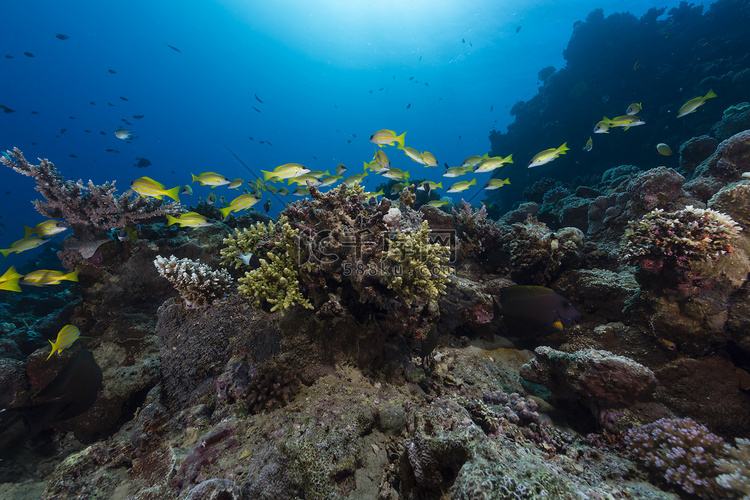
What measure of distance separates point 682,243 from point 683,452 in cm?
239

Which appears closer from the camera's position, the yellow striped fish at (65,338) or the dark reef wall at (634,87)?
the yellow striped fish at (65,338)

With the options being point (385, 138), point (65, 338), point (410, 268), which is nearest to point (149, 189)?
point (65, 338)

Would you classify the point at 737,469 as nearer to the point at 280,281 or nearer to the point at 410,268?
the point at 410,268

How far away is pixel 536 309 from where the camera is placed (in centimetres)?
345

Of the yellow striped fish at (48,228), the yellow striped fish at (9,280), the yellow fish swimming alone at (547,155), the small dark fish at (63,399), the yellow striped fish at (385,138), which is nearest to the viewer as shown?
the yellow striped fish at (9,280)

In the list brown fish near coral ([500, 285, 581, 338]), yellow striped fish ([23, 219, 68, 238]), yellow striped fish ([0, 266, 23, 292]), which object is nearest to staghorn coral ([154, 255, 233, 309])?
yellow striped fish ([0, 266, 23, 292])

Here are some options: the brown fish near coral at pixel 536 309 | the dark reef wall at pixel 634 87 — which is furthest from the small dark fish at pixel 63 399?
the dark reef wall at pixel 634 87

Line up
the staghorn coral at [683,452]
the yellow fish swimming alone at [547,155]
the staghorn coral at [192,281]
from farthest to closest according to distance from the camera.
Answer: the yellow fish swimming alone at [547,155] → the staghorn coral at [192,281] → the staghorn coral at [683,452]

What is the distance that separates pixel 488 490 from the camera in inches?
60.6

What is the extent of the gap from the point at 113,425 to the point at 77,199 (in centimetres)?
389

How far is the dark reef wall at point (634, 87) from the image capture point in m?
16.8

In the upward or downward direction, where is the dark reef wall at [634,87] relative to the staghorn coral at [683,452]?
upward

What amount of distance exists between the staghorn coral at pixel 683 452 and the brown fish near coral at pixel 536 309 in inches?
46.2

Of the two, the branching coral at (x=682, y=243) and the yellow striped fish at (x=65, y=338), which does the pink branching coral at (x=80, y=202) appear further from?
the branching coral at (x=682, y=243)
